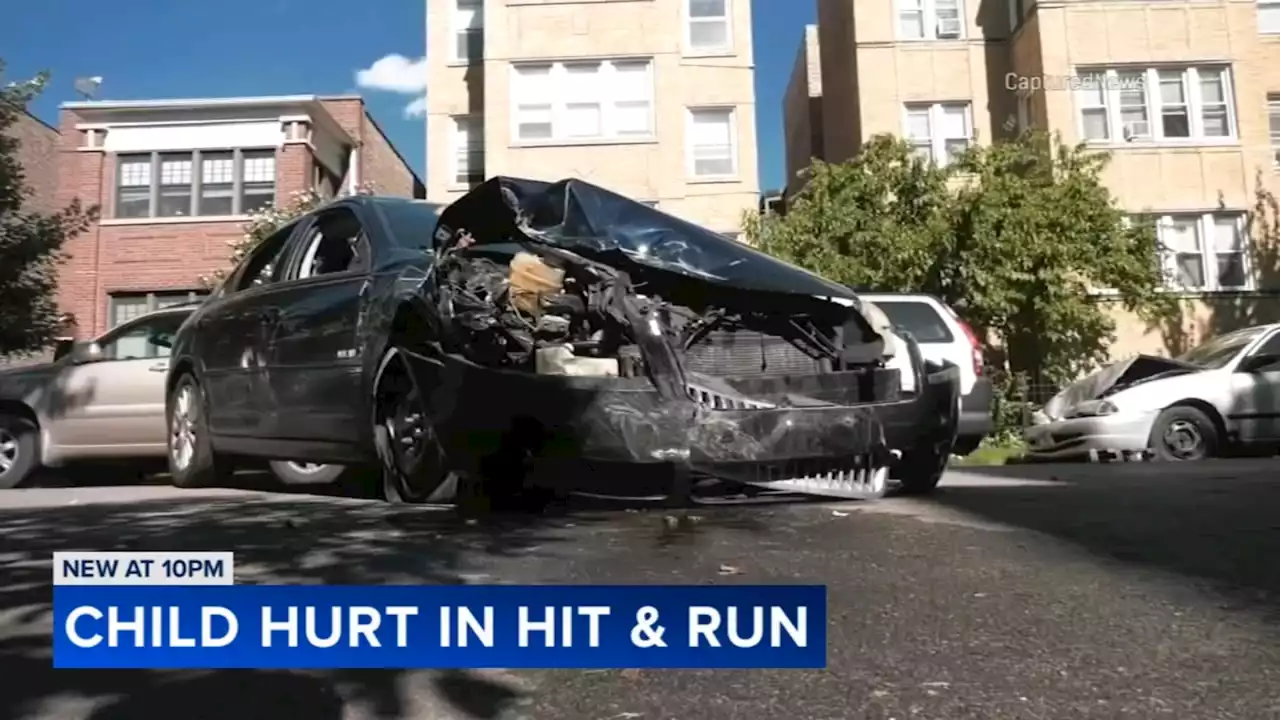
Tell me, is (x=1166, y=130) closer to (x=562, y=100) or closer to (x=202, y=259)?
(x=562, y=100)

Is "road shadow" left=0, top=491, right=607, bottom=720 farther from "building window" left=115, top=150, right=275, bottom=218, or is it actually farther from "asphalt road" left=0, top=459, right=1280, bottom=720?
"building window" left=115, top=150, right=275, bottom=218

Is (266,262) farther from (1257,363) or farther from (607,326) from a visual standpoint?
(1257,363)

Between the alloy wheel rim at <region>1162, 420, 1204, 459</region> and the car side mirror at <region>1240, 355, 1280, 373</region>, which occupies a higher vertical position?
the car side mirror at <region>1240, 355, 1280, 373</region>

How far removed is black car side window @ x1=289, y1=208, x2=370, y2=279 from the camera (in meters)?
6.14

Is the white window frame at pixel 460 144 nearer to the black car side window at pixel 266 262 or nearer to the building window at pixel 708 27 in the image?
the building window at pixel 708 27

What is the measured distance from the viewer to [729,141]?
73.8ft

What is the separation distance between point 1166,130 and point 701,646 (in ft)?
68.4

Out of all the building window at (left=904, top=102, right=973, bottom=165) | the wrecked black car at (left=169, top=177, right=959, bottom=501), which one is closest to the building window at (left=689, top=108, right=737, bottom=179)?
the building window at (left=904, top=102, right=973, bottom=165)

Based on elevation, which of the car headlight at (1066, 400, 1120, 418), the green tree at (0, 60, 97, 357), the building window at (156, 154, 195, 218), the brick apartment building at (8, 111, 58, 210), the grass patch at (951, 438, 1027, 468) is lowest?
the grass patch at (951, 438, 1027, 468)

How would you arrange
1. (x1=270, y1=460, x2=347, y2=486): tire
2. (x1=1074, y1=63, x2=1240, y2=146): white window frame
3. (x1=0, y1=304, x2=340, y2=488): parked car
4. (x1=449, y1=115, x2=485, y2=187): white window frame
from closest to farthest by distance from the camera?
(x1=270, y1=460, x2=347, y2=486): tire < (x1=0, y1=304, x2=340, y2=488): parked car < (x1=1074, y1=63, x2=1240, y2=146): white window frame < (x1=449, y1=115, x2=485, y2=187): white window frame

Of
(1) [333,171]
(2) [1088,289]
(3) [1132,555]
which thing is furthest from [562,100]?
(3) [1132,555]

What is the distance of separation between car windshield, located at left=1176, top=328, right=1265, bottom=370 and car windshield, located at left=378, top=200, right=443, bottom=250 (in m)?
8.86

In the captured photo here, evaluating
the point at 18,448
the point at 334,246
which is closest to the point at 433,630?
the point at 334,246

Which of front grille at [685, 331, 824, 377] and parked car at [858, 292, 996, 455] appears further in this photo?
parked car at [858, 292, 996, 455]
